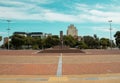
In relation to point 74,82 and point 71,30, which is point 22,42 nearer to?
point 71,30

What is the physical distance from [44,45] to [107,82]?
356 ft

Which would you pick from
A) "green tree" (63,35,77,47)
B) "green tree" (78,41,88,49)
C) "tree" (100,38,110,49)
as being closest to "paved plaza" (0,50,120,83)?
"green tree" (78,41,88,49)

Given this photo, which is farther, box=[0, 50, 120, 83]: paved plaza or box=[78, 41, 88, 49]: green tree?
box=[78, 41, 88, 49]: green tree

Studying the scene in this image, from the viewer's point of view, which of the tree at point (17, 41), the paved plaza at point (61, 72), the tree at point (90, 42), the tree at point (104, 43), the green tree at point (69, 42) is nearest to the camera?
the paved plaza at point (61, 72)

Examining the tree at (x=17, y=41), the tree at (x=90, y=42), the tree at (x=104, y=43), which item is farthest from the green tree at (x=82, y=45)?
the tree at (x=17, y=41)

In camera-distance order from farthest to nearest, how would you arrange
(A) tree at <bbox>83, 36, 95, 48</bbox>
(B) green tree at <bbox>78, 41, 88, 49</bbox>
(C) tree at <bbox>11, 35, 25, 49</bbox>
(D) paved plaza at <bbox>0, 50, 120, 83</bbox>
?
(A) tree at <bbox>83, 36, 95, 48</bbox>, (B) green tree at <bbox>78, 41, 88, 49</bbox>, (C) tree at <bbox>11, 35, 25, 49</bbox>, (D) paved plaza at <bbox>0, 50, 120, 83</bbox>

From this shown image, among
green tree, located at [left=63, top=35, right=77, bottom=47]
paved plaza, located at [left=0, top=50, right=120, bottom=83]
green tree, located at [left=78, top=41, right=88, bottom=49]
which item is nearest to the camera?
paved plaza, located at [left=0, top=50, right=120, bottom=83]

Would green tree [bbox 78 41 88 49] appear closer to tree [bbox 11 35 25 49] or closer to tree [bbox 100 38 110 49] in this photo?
tree [bbox 100 38 110 49]

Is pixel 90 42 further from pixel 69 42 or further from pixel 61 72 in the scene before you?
Answer: pixel 61 72

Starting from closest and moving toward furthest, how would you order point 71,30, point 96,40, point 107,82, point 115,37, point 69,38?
point 107,82, point 115,37, point 69,38, point 96,40, point 71,30

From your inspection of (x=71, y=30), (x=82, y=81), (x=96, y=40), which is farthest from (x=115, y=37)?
(x=82, y=81)

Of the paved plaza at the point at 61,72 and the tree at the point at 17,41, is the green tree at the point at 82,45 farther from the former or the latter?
the paved plaza at the point at 61,72

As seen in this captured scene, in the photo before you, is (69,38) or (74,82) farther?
(69,38)

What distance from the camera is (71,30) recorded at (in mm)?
184250
